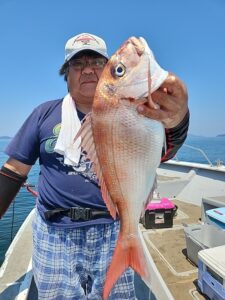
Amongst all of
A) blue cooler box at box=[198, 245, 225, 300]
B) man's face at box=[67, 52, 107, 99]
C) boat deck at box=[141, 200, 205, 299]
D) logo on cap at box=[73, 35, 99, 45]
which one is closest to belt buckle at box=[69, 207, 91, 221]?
man's face at box=[67, 52, 107, 99]

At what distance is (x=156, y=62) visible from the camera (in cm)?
146

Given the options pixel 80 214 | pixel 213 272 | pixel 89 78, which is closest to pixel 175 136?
pixel 89 78

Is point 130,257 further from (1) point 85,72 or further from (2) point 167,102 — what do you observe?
(1) point 85,72

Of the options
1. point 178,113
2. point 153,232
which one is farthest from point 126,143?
point 153,232

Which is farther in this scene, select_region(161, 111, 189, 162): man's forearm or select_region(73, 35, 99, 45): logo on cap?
select_region(73, 35, 99, 45): logo on cap

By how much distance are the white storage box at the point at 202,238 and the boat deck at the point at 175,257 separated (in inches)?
10.1

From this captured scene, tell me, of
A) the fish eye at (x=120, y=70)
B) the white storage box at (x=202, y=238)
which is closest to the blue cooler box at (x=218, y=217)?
the white storage box at (x=202, y=238)

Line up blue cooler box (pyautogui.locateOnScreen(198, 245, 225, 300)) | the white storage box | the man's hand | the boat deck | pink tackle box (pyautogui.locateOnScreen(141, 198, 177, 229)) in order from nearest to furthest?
1. the man's hand
2. blue cooler box (pyautogui.locateOnScreen(198, 245, 225, 300))
3. the boat deck
4. the white storage box
5. pink tackle box (pyautogui.locateOnScreen(141, 198, 177, 229))

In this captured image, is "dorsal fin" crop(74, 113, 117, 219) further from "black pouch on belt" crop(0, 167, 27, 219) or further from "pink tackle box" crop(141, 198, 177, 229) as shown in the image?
"pink tackle box" crop(141, 198, 177, 229)

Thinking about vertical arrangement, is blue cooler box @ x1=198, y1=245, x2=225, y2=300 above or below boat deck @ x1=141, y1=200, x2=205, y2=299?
above

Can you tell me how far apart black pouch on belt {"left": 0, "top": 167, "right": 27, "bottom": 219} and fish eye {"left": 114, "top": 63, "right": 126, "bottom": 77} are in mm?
1275

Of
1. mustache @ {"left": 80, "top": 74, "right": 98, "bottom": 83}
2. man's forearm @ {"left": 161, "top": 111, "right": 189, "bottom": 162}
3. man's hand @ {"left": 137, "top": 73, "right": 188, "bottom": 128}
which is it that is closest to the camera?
man's hand @ {"left": 137, "top": 73, "right": 188, "bottom": 128}

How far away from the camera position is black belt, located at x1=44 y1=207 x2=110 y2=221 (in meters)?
2.10

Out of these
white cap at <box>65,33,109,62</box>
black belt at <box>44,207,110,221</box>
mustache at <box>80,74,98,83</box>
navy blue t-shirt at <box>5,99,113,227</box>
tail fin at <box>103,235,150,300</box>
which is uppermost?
white cap at <box>65,33,109,62</box>
